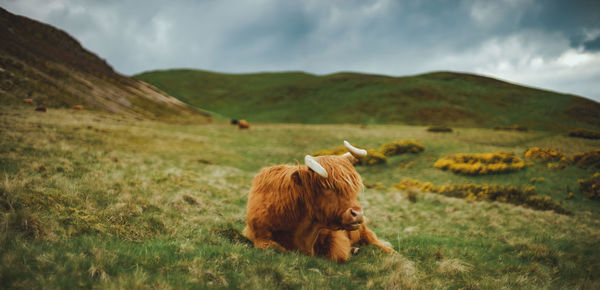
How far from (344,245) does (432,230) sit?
16.4 ft

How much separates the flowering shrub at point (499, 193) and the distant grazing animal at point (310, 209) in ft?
36.1

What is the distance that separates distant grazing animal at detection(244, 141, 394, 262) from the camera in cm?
423

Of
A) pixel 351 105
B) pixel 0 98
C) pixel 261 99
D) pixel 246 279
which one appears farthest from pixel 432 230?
pixel 261 99

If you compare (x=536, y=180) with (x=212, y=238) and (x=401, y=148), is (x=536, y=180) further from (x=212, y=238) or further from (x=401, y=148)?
(x=212, y=238)

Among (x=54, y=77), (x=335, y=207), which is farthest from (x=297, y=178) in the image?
(x=54, y=77)

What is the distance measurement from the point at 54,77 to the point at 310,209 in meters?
43.2

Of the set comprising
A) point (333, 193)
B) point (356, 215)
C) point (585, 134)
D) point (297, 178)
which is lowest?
point (356, 215)

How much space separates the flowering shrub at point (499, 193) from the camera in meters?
11.6

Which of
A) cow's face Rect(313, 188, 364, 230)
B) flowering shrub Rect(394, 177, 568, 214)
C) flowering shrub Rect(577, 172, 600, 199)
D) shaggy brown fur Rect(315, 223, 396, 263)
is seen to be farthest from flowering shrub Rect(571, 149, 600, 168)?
cow's face Rect(313, 188, 364, 230)

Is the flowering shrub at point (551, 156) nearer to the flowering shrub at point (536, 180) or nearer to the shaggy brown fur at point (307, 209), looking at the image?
the flowering shrub at point (536, 180)

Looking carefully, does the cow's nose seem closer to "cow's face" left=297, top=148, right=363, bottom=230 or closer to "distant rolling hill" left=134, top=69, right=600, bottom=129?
"cow's face" left=297, top=148, right=363, bottom=230

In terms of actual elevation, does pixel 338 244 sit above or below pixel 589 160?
below

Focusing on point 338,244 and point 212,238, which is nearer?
point 212,238

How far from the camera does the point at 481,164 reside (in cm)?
1591
